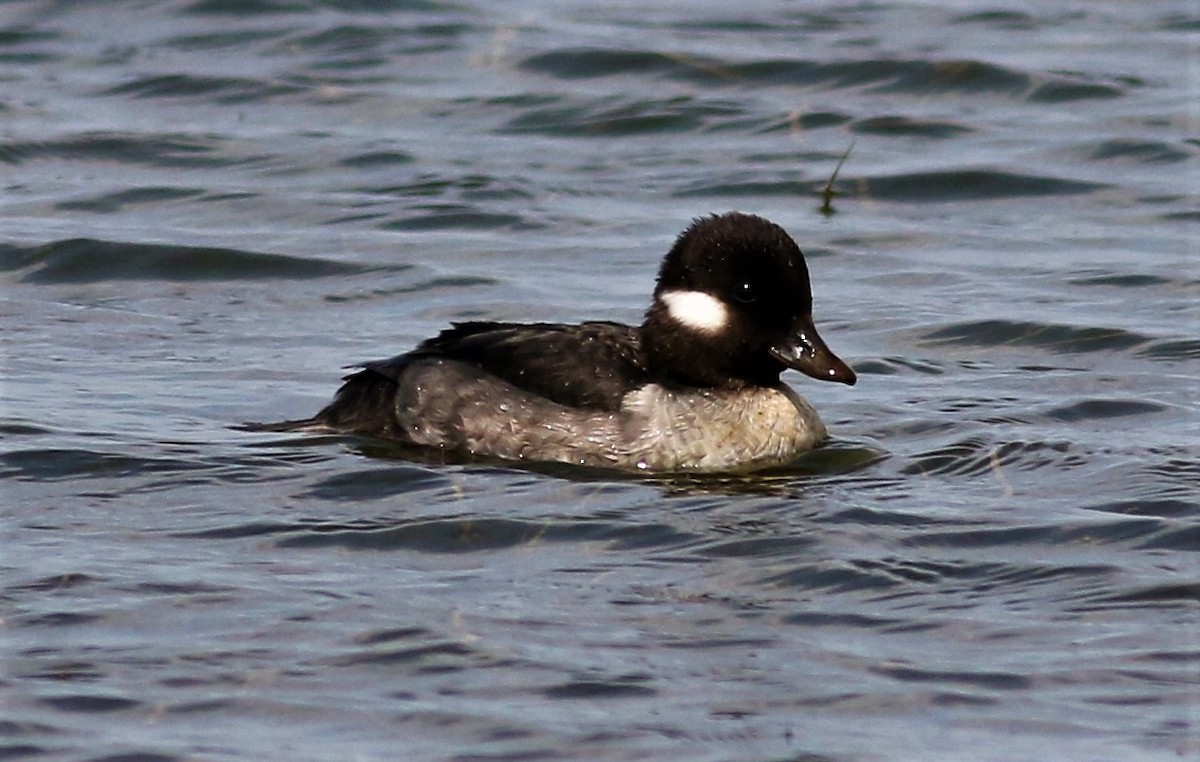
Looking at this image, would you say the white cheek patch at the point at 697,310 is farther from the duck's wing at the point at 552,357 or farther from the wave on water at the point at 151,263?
the wave on water at the point at 151,263

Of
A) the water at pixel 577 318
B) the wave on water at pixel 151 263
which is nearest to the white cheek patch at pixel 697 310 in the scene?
the water at pixel 577 318

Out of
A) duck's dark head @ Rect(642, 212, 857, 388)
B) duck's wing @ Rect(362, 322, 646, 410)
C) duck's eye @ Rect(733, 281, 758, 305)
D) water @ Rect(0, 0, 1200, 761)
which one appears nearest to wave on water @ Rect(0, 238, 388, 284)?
water @ Rect(0, 0, 1200, 761)

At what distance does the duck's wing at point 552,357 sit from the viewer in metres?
9.53

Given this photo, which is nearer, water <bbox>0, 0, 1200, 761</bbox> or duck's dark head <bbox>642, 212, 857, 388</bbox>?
water <bbox>0, 0, 1200, 761</bbox>

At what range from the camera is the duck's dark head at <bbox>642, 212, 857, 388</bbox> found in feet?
31.2

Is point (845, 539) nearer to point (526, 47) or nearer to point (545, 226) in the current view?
point (545, 226)

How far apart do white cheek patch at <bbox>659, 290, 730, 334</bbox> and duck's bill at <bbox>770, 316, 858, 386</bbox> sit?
27 centimetres

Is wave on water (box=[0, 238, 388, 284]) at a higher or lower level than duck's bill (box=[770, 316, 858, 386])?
higher

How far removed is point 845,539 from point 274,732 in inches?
101

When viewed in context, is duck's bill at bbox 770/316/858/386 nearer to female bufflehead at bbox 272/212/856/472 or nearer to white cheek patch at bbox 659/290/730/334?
female bufflehead at bbox 272/212/856/472

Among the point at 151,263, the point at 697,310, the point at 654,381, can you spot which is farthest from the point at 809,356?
the point at 151,263

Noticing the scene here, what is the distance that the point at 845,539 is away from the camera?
27.2 feet

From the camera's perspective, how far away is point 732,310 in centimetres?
956

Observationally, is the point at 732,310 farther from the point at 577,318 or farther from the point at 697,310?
the point at 577,318
